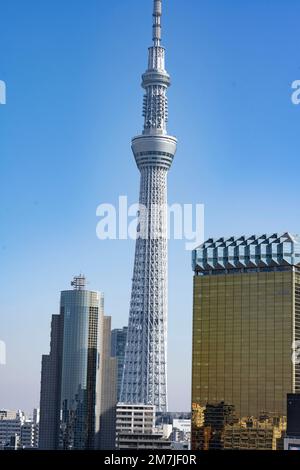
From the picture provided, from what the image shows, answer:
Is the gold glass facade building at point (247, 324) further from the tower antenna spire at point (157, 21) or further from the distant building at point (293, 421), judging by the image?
the tower antenna spire at point (157, 21)

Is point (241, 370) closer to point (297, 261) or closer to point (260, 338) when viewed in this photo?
point (260, 338)

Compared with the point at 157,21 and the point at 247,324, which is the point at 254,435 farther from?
the point at 157,21

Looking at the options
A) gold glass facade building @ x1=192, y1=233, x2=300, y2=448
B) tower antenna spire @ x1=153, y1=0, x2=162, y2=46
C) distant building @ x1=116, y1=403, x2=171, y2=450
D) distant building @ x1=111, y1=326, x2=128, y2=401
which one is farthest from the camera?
distant building @ x1=111, y1=326, x2=128, y2=401

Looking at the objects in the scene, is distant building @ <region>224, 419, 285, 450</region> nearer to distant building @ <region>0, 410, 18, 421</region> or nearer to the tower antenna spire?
→ the tower antenna spire

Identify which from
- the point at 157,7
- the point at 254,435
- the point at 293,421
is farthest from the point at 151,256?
the point at 293,421

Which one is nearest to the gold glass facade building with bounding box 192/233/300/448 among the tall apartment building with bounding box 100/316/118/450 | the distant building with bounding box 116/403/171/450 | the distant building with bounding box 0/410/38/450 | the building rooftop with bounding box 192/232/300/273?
the building rooftop with bounding box 192/232/300/273

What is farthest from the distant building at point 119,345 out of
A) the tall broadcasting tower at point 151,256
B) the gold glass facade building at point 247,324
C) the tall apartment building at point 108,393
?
the gold glass facade building at point 247,324
